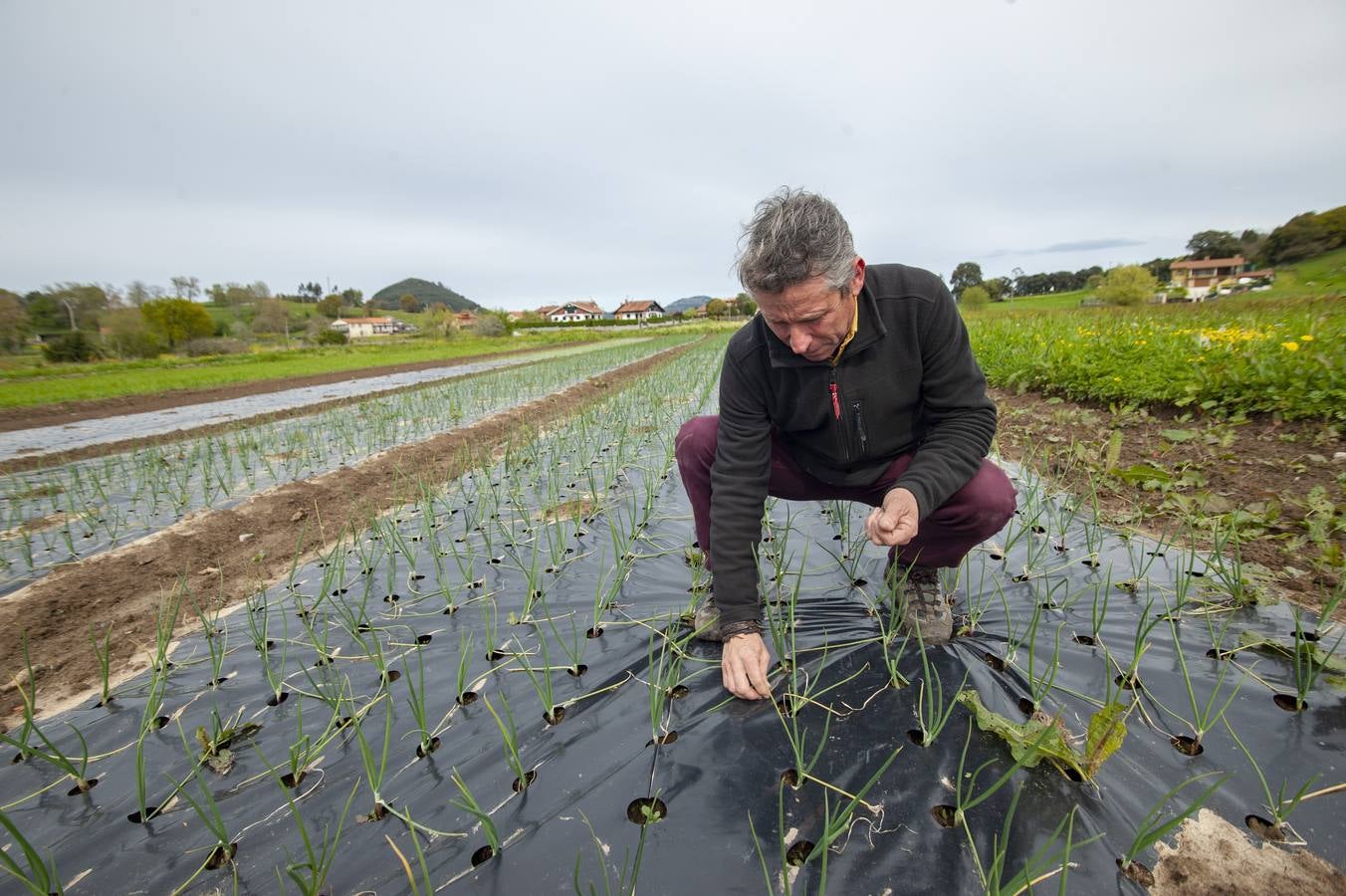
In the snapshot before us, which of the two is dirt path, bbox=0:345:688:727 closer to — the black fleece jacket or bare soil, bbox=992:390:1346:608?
the black fleece jacket

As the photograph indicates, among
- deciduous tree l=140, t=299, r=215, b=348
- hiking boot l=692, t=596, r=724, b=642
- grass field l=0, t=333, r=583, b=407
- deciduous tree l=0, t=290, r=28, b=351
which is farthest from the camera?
deciduous tree l=140, t=299, r=215, b=348

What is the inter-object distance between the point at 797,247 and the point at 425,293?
134m

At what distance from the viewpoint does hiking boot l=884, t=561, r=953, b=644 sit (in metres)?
1.72

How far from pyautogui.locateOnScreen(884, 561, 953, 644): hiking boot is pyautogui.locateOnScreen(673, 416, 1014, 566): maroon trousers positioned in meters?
0.05

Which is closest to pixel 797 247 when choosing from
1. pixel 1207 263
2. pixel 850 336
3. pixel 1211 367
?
pixel 850 336

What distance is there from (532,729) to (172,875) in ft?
2.45

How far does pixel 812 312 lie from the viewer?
147 cm

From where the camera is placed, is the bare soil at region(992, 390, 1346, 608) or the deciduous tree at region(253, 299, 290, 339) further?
the deciduous tree at region(253, 299, 290, 339)

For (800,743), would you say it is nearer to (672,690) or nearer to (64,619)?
(672,690)

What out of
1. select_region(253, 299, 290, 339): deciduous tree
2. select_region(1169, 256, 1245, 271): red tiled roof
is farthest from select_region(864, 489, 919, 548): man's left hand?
select_region(253, 299, 290, 339): deciduous tree

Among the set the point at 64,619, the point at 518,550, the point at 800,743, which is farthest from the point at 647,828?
the point at 64,619

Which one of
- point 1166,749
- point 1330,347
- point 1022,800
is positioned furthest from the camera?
point 1330,347

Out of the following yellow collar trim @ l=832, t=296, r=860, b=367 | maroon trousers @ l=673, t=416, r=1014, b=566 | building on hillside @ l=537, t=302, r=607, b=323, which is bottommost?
maroon trousers @ l=673, t=416, r=1014, b=566

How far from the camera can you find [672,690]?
61.5 inches
